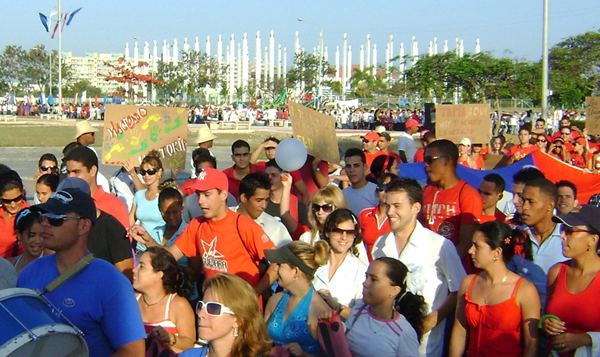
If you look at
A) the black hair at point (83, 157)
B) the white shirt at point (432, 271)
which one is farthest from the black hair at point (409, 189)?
the black hair at point (83, 157)

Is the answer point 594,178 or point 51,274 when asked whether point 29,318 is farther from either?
point 594,178

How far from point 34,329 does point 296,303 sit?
5.63ft

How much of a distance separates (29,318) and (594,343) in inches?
119

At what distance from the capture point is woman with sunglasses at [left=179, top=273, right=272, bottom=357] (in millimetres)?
3271

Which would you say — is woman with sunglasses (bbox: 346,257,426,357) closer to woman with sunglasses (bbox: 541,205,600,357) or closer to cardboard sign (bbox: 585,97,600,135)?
woman with sunglasses (bbox: 541,205,600,357)

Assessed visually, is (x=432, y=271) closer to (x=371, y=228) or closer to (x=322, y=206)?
(x=371, y=228)

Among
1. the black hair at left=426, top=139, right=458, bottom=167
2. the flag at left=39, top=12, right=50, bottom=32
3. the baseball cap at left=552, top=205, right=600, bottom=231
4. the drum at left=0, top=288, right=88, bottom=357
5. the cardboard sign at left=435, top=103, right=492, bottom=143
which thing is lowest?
the drum at left=0, top=288, right=88, bottom=357

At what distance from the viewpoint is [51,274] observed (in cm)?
340

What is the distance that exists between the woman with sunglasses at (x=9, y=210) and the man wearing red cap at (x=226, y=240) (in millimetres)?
1807

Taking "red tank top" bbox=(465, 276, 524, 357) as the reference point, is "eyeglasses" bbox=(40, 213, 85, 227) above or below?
above

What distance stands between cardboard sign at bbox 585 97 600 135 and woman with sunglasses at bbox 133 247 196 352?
11724mm

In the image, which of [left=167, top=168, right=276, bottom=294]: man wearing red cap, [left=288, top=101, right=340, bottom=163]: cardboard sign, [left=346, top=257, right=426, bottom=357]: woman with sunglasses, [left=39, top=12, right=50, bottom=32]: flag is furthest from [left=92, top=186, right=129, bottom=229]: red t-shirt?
[left=39, top=12, right=50, bottom=32]: flag

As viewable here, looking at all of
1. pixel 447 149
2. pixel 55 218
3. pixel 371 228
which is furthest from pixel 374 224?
pixel 55 218

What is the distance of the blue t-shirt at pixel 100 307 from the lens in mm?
3162
